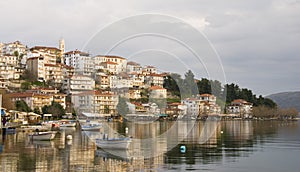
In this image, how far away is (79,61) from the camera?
8788 centimetres

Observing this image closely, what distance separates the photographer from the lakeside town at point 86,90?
5908 centimetres

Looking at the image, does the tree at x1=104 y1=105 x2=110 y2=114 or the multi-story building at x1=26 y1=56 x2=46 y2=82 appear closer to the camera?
the tree at x1=104 y1=105 x2=110 y2=114

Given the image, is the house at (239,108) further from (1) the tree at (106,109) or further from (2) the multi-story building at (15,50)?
(2) the multi-story building at (15,50)

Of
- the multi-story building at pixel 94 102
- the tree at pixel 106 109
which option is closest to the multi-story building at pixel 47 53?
the tree at pixel 106 109

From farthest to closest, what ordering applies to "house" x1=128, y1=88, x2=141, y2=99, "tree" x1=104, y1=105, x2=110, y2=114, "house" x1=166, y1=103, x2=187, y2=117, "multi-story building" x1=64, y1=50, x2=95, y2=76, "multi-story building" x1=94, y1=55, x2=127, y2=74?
"house" x1=166, y1=103, x2=187, y2=117 → "multi-story building" x1=94, y1=55, x2=127, y2=74 → "multi-story building" x1=64, y1=50, x2=95, y2=76 → "house" x1=128, y1=88, x2=141, y2=99 → "tree" x1=104, y1=105, x2=110, y2=114

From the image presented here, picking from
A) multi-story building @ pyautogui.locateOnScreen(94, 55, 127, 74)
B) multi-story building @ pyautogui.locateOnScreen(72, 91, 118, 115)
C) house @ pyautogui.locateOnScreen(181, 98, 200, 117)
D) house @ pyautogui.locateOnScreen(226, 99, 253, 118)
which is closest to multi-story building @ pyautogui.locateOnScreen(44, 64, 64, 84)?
multi-story building @ pyautogui.locateOnScreen(94, 55, 127, 74)

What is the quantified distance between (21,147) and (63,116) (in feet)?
142

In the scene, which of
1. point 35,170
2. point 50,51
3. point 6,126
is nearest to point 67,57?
point 50,51

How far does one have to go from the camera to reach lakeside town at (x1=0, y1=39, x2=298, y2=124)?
59081 mm

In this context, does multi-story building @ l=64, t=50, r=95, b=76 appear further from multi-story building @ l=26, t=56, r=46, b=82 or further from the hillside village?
multi-story building @ l=26, t=56, r=46, b=82

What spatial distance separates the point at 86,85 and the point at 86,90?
7.59ft

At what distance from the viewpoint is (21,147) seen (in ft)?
78.3

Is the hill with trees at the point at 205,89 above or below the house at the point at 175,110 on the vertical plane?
above

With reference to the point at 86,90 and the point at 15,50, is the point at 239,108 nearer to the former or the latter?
the point at 86,90
